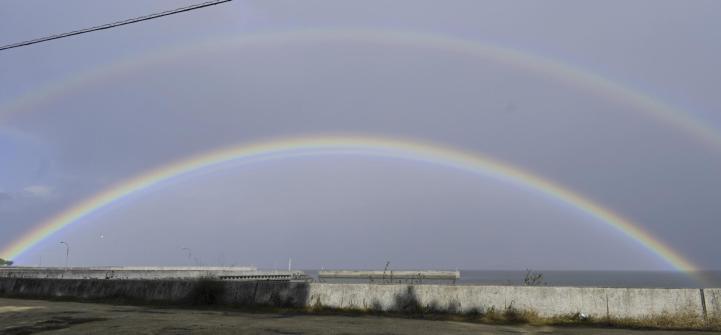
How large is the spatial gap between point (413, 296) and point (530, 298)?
9.92 ft

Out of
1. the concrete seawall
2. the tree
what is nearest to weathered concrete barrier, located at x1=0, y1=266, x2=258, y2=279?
the concrete seawall

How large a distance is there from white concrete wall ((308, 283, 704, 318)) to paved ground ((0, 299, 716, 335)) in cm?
90

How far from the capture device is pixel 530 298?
13.1 meters

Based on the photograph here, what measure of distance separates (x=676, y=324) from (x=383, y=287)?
6898 mm

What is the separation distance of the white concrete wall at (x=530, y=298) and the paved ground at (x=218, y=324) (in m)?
0.90

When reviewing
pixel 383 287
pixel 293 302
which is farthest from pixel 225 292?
pixel 383 287

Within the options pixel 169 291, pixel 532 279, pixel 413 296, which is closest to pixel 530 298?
pixel 413 296

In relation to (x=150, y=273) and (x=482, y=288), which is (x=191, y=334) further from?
(x=150, y=273)

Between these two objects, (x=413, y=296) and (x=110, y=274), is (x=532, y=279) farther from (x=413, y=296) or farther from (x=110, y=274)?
(x=110, y=274)

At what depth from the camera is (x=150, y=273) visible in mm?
57688

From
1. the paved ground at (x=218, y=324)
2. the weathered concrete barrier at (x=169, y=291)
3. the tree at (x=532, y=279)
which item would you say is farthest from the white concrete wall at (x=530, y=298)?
the tree at (x=532, y=279)

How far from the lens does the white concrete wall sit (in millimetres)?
11977

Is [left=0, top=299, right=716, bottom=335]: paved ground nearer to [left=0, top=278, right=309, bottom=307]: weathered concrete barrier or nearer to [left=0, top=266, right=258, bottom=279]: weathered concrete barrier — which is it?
[left=0, top=278, right=309, bottom=307]: weathered concrete barrier

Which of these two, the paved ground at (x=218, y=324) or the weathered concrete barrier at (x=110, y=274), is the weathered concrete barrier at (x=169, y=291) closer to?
the paved ground at (x=218, y=324)
